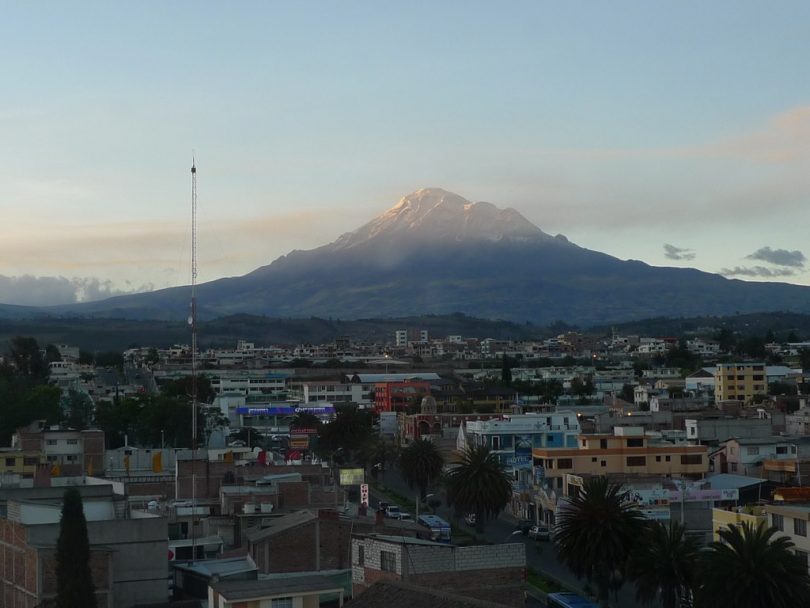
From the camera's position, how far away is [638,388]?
101 m

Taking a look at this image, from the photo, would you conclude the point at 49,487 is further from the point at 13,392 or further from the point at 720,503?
the point at 13,392

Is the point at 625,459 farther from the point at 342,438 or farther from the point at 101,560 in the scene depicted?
the point at 101,560

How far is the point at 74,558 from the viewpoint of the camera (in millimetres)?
25750

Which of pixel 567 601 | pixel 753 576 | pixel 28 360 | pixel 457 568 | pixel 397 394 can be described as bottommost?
pixel 567 601

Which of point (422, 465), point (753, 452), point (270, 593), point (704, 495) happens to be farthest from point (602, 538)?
point (422, 465)

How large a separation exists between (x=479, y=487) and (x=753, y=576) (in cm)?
2081

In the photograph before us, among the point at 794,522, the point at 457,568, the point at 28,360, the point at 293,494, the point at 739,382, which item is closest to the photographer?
the point at 457,568

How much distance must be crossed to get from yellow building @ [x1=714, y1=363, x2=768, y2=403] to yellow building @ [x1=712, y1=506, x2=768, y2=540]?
61.8m

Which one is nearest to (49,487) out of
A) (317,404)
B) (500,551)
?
(500,551)

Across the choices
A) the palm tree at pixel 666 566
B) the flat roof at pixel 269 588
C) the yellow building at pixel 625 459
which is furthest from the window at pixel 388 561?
the yellow building at pixel 625 459

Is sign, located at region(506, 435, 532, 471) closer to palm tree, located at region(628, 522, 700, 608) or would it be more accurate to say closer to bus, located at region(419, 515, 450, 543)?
bus, located at region(419, 515, 450, 543)

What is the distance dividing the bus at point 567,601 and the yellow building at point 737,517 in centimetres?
350

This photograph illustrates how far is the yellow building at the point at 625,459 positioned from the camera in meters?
52.8

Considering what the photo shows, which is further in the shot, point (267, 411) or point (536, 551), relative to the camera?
point (267, 411)
